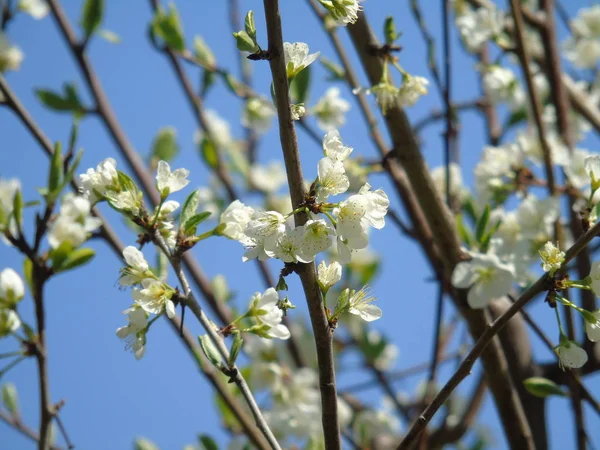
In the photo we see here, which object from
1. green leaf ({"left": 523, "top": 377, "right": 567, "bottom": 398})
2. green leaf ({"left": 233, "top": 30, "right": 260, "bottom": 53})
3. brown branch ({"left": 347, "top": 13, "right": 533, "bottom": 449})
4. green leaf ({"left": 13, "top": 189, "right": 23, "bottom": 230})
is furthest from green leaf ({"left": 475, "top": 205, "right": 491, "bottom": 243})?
green leaf ({"left": 13, "top": 189, "right": 23, "bottom": 230})

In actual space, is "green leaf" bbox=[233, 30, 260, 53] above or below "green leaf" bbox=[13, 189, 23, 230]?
above

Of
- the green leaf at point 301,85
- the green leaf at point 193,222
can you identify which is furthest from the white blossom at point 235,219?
the green leaf at point 301,85

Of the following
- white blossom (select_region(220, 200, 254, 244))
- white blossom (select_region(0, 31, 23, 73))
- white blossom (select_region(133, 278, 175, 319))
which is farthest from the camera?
white blossom (select_region(0, 31, 23, 73))

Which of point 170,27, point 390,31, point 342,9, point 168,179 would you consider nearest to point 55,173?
point 168,179

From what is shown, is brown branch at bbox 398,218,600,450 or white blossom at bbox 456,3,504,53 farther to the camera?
white blossom at bbox 456,3,504,53

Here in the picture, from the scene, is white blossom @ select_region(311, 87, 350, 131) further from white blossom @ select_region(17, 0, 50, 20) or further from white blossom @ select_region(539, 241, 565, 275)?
white blossom @ select_region(539, 241, 565, 275)

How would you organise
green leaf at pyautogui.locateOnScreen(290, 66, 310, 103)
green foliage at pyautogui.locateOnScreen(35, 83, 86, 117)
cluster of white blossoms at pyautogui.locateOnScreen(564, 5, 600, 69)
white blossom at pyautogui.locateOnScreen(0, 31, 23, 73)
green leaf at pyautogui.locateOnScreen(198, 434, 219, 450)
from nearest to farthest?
green leaf at pyautogui.locateOnScreen(198, 434, 219, 450), green leaf at pyautogui.locateOnScreen(290, 66, 310, 103), green foliage at pyautogui.locateOnScreen(35, 83, 86, 117), white blossom at pyautogui.locateOnScreen(0, 31, 23, 73), cluster of white blossoms at pyautogui.locateOnScreen(564, 5, 600, 69)
